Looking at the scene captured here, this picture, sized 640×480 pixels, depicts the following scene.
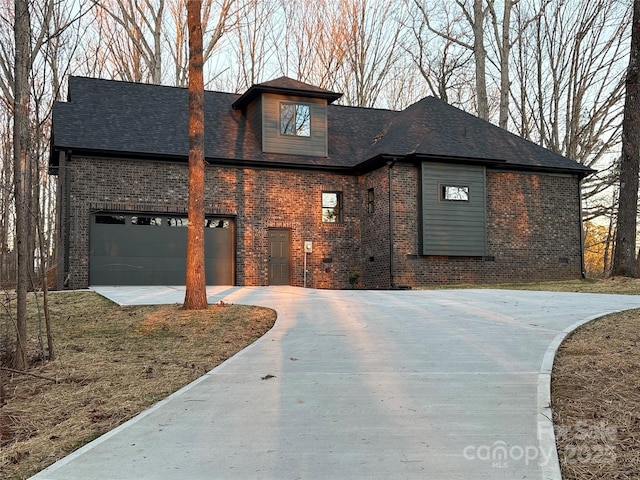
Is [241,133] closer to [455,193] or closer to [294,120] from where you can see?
[294,120]

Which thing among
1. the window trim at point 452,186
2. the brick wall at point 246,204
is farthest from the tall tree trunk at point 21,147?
the window trim at point 452,186

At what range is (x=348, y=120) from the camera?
73.3 feet

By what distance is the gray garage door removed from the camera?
1706cm

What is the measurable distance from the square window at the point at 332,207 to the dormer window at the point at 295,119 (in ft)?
6.99

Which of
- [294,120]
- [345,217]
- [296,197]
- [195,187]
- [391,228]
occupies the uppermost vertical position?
[294,120]

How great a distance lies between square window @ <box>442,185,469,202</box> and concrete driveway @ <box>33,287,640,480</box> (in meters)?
10.4

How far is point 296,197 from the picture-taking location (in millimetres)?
19172

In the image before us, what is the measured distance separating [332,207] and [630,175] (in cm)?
876

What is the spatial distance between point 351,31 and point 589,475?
95.9 feet

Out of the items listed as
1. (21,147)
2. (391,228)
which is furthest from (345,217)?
(21,147)

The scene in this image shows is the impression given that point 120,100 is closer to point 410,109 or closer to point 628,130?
point 410,109

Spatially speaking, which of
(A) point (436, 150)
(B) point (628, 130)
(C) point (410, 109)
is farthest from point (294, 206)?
(B) point (628, 130)

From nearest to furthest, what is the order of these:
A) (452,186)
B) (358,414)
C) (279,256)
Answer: (358,414), (452,186), (279,256)

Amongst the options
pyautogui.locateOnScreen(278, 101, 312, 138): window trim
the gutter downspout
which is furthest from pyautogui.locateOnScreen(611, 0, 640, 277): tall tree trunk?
pyautogui.locateOnScreen(278, 101, 312, 138): window trim
